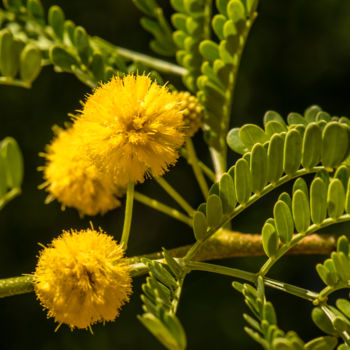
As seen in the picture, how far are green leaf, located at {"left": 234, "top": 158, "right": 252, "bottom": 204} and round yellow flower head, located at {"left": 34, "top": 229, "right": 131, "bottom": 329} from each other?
32cm

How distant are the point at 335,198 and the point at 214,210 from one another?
0.28 meters

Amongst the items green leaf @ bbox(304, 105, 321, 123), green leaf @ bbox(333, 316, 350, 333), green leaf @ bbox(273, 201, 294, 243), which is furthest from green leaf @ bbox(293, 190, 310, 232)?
green leaf @ bbox(304, 105, 321, 123)

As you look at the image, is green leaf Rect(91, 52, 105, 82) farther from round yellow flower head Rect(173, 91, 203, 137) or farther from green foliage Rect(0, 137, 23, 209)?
green foliage Rect(0, 137, 23, 209)

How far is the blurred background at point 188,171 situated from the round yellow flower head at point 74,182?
1.50 m

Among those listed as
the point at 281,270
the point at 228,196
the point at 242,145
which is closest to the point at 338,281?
→ the point at 228,196

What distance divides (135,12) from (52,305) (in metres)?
2.59

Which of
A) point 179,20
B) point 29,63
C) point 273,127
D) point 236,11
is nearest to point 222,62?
point 236,11

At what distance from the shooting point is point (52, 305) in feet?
4.17

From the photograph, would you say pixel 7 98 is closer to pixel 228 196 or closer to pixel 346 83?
pixel 346 83

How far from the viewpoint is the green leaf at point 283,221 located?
4.30 feet

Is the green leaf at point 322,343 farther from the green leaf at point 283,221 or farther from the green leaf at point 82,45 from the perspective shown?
the green leaf at point 82,45

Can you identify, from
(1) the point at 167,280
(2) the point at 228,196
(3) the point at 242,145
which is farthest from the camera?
(3) the point at 242,145

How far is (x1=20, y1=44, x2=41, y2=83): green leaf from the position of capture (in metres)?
1.42

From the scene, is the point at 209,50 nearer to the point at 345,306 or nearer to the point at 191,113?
the point at 191,113
